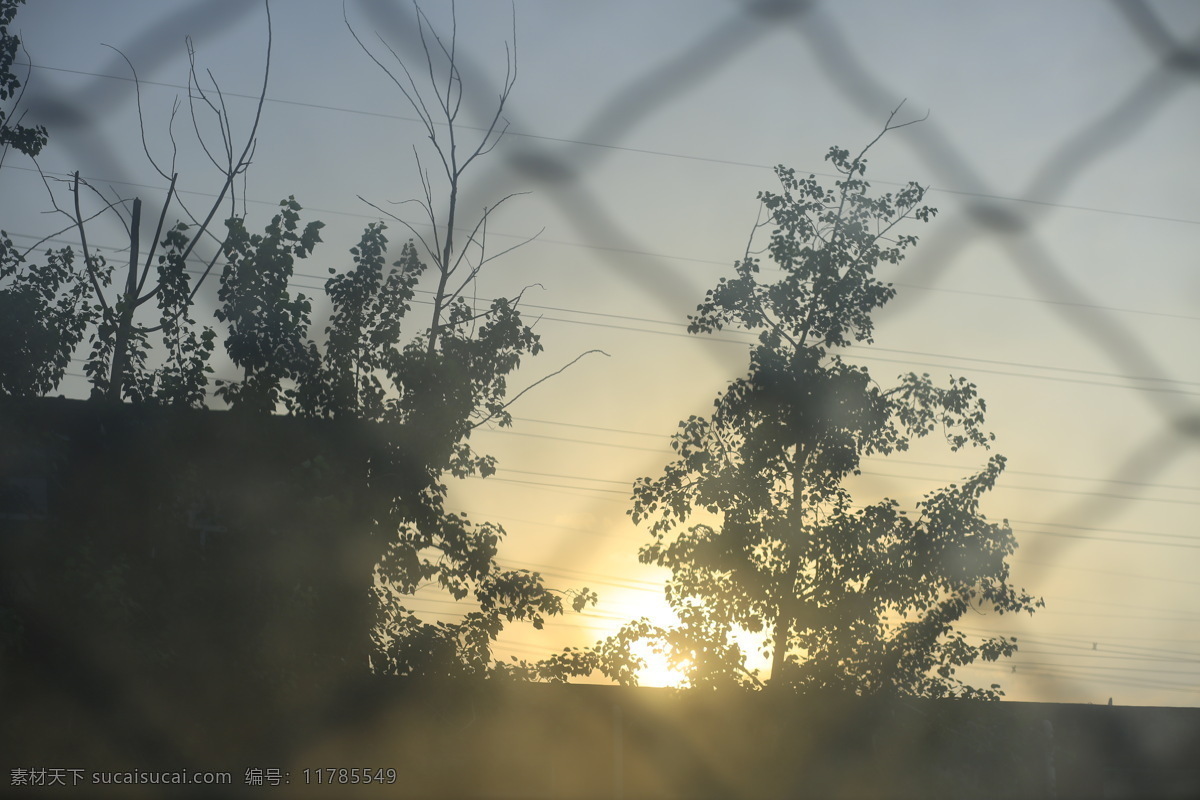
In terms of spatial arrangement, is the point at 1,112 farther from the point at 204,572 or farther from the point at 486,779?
the point at 486,779

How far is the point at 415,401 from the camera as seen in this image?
10664 mm

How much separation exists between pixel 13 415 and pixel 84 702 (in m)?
2.66

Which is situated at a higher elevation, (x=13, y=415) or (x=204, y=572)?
(x=13, y=415)

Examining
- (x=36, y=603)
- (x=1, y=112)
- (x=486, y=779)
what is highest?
(x=1, y=112)

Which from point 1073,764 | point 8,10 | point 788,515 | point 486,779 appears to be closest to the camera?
point 8,10

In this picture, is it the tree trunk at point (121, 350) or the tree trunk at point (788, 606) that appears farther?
the tree trunk at point (788, 606)

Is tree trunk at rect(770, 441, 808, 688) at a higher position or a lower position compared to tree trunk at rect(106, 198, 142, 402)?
lower

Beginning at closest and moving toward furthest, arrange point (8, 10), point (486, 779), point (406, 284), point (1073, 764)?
point (8, 10)
point (406, 284)
point (486, 779)
point (1073, 764)

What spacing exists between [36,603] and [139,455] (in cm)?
145

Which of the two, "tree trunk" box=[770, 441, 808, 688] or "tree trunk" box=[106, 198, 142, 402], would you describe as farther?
"tree trunk" box=[770, 441, 808, 688]

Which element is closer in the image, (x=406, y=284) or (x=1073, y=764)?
(x=406, y=284)

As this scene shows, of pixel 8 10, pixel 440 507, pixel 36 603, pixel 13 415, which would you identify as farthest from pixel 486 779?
pixel 8 10

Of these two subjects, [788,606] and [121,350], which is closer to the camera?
→ [121,350]

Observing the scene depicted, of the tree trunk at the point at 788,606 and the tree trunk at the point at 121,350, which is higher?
the tree trunk at the point at 121,350
